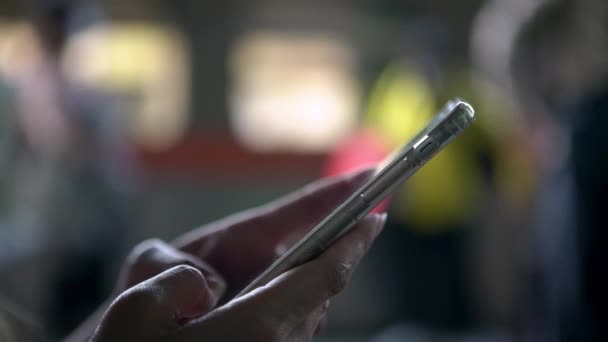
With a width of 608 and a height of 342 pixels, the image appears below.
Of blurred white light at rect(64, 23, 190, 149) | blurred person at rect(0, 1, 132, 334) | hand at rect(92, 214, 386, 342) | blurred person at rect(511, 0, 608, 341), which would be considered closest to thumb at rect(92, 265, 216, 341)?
hand at rect(92, 214, 386, 342)

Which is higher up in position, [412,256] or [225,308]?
[225,308]

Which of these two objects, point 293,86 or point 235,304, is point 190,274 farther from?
point 293,86

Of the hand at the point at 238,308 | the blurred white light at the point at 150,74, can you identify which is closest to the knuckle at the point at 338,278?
the hand at the point at 238,308

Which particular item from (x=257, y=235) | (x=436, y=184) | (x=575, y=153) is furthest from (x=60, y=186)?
(x=257, y=235)

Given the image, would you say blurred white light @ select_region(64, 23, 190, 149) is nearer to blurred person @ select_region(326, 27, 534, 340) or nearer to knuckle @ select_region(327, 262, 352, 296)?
blurred person @ select_region(326, 27, 534, 340)

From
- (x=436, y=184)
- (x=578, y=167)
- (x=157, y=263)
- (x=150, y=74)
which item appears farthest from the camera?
(x=150, y=74)

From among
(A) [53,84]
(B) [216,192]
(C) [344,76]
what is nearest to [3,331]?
(A) [53,84]

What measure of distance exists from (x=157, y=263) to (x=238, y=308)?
0.14m

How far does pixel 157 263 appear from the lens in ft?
1.90

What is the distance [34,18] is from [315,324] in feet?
7.67

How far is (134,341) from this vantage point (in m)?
0.46

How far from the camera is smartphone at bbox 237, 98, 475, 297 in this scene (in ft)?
1.57

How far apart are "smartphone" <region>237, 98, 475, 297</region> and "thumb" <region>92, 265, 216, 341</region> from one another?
37 millimetres

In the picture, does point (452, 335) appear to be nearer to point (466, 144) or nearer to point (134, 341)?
point (466, 144)
